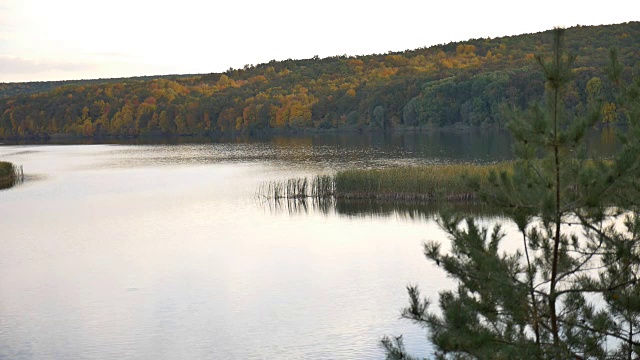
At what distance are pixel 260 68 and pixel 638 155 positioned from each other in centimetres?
10778

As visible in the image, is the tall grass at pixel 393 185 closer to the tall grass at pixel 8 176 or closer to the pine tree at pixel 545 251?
the tall grass at pixel 8 176

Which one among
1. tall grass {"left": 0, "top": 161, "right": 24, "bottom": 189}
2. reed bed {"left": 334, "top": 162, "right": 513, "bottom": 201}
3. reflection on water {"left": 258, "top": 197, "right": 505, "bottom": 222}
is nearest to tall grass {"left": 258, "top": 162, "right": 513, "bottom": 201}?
reed bed {"left": 334, "top": 162, "right": 513, "bottom": 201}

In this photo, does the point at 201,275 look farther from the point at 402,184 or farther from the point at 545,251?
the point at 545,251

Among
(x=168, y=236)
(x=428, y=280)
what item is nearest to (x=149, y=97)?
(x=168, y=236)

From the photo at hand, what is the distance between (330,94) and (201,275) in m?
76.9

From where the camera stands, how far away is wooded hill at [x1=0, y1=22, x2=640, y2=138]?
7231cm

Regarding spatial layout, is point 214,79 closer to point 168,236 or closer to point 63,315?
point 168,236

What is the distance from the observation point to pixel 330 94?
91.8 m

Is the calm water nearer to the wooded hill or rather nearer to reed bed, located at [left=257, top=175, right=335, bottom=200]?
reed bed, located at [left=257, top=175, right=335, bottom=200]

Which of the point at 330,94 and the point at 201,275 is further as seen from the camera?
the point at 330,94

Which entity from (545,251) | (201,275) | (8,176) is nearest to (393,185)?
(201,275)

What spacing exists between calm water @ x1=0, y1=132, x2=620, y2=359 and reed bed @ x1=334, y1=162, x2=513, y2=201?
773 millimetres

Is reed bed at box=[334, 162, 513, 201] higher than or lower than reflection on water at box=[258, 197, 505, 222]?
higher

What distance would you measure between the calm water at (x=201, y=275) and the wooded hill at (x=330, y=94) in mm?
43542
